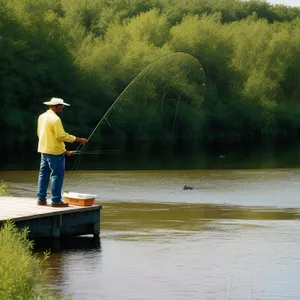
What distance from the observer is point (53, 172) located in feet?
47.5

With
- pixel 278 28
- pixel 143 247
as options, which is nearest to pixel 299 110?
pixel 278 28

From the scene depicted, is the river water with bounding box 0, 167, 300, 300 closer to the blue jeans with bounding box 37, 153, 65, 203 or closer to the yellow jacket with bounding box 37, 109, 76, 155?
the blue jeans with bounding box 37, 153, 65, 203

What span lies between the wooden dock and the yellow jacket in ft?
2.96

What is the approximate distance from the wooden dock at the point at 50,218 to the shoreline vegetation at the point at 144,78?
1978 centimetres

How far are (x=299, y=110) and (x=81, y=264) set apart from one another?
6381 cm

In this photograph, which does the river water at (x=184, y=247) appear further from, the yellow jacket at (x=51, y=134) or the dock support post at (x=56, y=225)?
the yellow jacket at (x=51, y=134)

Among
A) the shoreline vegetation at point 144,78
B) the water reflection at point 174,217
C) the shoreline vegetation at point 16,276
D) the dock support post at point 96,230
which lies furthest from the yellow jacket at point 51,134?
the shoreline vegetation at point 144,78

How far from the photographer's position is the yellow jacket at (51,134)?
46.5 ft

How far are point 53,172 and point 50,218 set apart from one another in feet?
2.27

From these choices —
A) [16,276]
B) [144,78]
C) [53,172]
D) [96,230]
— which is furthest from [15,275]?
[144,78]

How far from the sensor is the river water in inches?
468

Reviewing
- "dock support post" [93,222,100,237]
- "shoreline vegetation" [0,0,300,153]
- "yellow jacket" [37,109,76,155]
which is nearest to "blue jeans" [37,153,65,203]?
"yellow jacket" [37,109,76,155]

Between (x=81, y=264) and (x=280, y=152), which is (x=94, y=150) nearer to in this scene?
(x=280, y=152)

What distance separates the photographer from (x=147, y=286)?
1198cm
